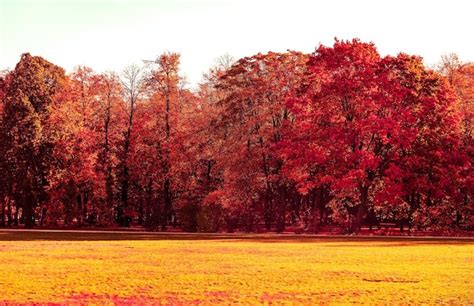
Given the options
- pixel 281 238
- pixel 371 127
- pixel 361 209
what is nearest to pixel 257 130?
pixel 361 209

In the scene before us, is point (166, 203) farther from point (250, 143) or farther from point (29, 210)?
point (29, 210)

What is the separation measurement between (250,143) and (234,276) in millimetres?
34218

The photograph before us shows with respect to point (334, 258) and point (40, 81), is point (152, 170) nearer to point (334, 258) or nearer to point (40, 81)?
point (40, 81)

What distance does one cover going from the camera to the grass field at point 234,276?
13.3 m

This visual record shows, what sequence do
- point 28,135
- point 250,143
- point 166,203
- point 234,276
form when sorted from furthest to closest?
1. point 28,135
2. point 166,203
3. point 250,143
4. point 234,276

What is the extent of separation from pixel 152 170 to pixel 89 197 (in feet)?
20.4

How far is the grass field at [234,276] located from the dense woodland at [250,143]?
18168 mm

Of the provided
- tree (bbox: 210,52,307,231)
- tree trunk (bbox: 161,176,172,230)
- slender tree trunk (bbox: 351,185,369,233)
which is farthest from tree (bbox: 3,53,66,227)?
slender tree trunk (bbox: 351,185,369,233)

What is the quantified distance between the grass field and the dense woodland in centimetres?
1817

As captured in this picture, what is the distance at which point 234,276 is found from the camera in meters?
16.7

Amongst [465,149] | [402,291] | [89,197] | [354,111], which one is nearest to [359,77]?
[354,111]

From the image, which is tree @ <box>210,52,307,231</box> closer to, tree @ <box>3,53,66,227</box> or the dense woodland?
the dense woodland

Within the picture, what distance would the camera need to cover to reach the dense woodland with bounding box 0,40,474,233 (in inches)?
1662

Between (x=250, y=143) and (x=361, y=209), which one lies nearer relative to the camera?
(x=361, y=209)
